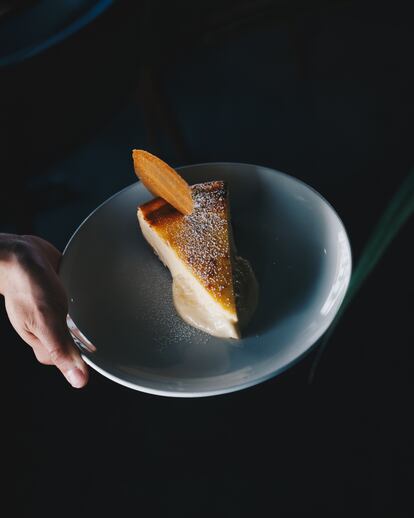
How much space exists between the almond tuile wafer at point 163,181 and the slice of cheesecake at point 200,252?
0.05ft

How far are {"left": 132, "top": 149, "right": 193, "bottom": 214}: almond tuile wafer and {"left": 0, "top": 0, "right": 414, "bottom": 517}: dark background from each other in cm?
29

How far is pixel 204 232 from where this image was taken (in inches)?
30.7

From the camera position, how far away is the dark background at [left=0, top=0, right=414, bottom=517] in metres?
0.70

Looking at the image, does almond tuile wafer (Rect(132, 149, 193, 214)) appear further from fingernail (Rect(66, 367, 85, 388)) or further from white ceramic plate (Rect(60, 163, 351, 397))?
fingernail (Rect(66, 367, 85, 388))

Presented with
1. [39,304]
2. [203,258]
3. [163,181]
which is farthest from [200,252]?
[39,304]

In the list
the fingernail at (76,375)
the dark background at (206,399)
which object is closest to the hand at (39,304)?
the fingernail at (76,375)

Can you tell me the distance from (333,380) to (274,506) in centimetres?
19

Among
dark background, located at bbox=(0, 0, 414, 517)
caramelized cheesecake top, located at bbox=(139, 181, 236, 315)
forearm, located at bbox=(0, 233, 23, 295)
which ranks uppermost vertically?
forearm, located at bbox=(0, 233, 23, 295)

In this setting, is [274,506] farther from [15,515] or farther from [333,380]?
[15,515]

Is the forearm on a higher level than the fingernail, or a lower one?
higher

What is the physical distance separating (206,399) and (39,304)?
28cm

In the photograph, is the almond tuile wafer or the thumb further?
the almond tuile wafer

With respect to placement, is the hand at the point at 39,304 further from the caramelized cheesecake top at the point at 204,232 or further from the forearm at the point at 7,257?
the caramelized cheesecake top at the point at 204,232

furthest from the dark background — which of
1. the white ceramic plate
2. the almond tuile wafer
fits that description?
the almond tuile wafer
